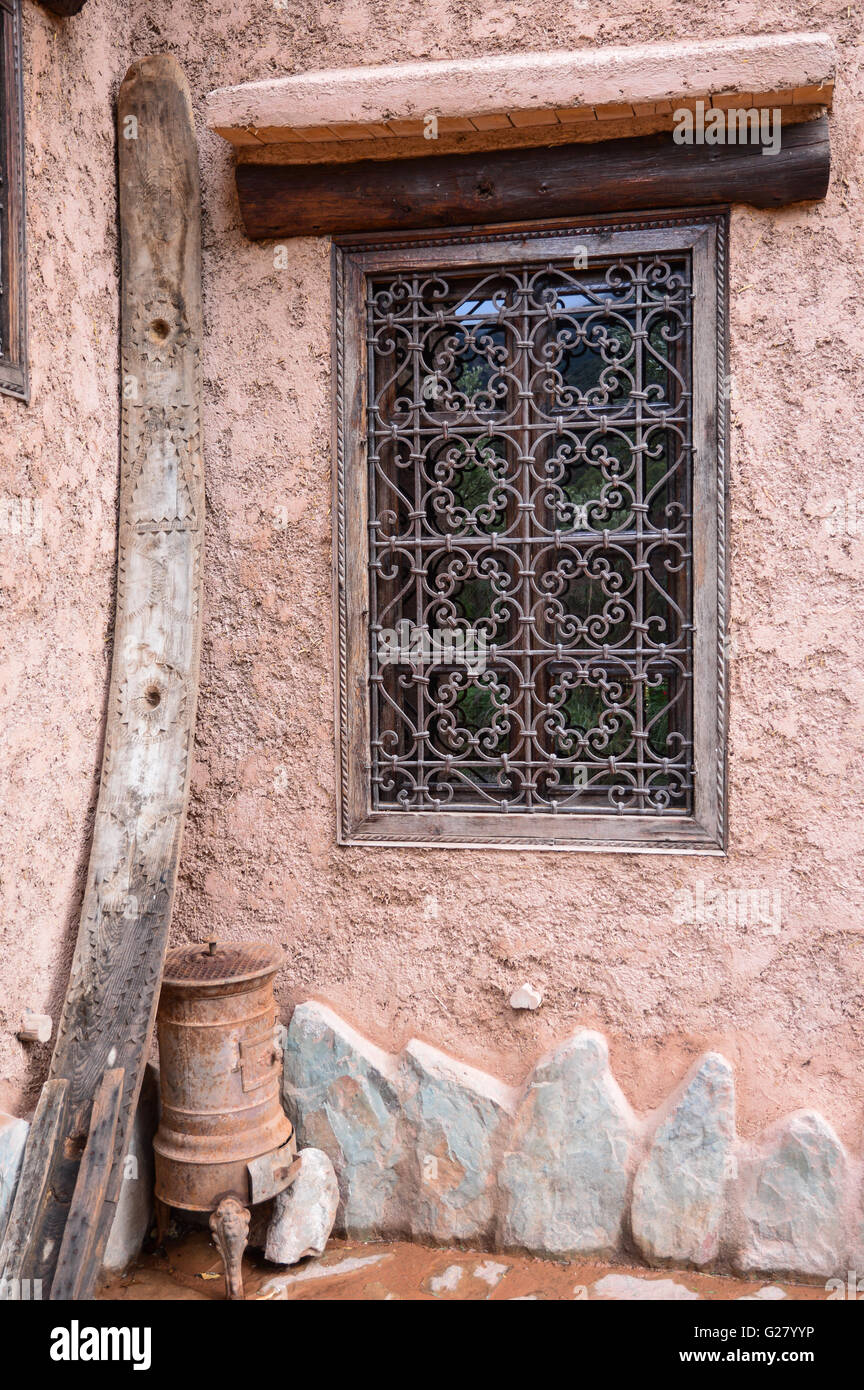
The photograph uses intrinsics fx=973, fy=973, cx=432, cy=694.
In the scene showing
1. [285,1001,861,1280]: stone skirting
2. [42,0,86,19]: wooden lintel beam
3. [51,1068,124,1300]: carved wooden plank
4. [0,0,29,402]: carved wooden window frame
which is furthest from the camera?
[285,1001,861,1280]: stone skirting

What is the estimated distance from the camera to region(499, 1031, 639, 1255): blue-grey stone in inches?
118

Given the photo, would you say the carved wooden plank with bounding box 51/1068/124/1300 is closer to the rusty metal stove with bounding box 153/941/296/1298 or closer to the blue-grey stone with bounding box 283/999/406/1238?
the rusty metal stove with bounding box 153/941/296/1298

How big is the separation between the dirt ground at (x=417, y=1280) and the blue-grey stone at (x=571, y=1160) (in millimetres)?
89

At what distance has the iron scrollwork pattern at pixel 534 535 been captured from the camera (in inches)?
121

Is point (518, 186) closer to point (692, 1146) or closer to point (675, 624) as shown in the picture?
point (675, 624)

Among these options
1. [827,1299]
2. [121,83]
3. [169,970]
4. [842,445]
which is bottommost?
[827,1299]

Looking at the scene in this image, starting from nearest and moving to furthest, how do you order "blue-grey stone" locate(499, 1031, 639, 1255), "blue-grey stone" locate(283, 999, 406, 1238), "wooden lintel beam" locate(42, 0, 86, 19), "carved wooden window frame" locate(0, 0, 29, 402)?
1. "carved wooden window frame" locate(0, 0, 29, 402)
2. "wooden lintel beam" locate(42, 0, 86, 19)
3. "blue-grey stone" locate(499, 1031, 639, 1255)
4. "blue-grey stone" locate(283, 999, 406, 1238)

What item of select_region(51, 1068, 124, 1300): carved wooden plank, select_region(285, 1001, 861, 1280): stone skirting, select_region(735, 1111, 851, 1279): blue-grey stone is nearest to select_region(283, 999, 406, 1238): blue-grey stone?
select_region(285, 1001, 861, 1280): stone skirting

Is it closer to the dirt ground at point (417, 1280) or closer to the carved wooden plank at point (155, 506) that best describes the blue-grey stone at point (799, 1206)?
the dirt ground at point (417, 1280)

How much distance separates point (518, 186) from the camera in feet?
9.84

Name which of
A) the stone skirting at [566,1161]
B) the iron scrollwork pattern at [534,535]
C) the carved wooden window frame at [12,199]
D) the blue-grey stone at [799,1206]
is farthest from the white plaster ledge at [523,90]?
the blue-grey stone at [799,1206]

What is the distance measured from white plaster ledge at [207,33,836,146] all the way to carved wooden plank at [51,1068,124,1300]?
2.88 metres
